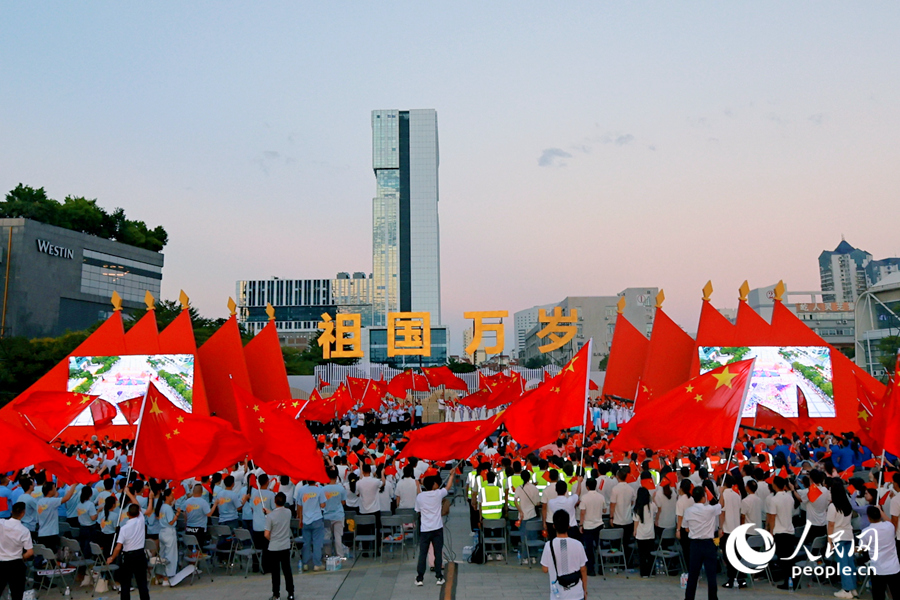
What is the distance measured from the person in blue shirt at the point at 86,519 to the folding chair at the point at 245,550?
81.7 inches

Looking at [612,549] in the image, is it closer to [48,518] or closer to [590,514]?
[590,514]

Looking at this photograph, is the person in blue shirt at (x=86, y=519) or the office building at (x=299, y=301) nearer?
the person in blue shirt at (x=86, y=519)

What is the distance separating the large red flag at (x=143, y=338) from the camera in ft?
73.3

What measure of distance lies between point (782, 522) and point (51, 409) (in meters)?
13.5

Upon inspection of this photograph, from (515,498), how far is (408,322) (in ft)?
99.6

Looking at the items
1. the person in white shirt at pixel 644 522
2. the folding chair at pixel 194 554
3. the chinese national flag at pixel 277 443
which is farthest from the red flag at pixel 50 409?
the person in white shirt at pixel 644 522

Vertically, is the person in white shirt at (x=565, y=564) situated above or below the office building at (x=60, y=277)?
below

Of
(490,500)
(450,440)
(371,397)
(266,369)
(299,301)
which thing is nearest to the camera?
(450,440)

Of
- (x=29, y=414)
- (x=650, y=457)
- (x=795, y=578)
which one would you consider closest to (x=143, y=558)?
(x=29, y=414)

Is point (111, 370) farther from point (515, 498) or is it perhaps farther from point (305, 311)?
point (305, 311)

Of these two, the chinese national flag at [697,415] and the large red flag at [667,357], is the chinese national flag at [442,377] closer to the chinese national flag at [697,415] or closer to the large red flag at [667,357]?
the large red flag at [667,357]

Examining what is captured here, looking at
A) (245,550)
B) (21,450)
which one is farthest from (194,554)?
(21,450)

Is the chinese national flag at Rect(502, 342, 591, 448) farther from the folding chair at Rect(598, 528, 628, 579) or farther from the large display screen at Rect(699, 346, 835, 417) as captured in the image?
the large display screen at Rect(699, 346, 835, 417)

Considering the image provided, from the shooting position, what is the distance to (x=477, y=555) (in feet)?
34.1
